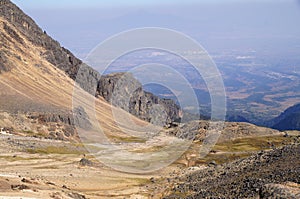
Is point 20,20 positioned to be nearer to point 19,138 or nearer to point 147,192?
point 19,138

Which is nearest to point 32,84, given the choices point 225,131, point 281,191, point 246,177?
point 225,131

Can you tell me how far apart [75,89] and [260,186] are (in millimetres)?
123806

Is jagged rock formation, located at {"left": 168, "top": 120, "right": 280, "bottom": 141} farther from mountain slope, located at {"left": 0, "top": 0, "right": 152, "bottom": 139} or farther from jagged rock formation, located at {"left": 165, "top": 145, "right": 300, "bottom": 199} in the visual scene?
jagged rock formation, located at {"left": 165, "top": 145, "right": 300, "bottom": 199}

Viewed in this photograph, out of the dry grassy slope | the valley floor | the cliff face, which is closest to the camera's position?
the valley floor

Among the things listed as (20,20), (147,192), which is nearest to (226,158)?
(147,192)

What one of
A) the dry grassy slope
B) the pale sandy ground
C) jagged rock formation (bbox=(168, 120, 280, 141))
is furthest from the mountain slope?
the pale sandy ground

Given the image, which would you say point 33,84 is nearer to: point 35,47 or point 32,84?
point 32,84

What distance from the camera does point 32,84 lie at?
136125 millimetres

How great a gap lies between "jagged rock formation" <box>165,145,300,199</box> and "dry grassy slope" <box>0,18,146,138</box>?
62699mm

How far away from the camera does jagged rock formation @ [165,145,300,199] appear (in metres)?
46.6

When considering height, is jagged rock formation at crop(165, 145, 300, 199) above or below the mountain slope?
below

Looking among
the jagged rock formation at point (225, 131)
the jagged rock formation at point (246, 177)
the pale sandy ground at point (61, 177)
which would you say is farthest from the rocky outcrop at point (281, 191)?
the jagged rock formation at point (225, 131)

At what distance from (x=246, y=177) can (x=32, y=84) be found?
96989mm

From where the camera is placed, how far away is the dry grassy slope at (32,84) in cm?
11750
